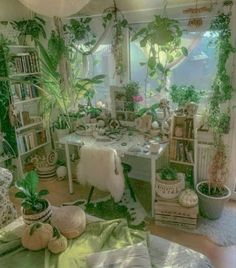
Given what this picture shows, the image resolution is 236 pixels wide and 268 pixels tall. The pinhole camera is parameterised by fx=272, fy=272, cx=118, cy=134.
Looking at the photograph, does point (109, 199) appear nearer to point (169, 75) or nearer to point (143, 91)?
point (143, 91)

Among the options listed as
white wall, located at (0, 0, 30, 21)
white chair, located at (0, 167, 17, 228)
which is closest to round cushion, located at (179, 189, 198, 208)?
white chair, located at (0, 167, 17, 228)

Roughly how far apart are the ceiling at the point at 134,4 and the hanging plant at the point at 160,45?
176mm

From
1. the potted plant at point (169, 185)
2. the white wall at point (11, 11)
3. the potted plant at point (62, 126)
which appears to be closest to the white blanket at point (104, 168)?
the potted plant at point (169, 185)

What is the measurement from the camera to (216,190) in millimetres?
2605

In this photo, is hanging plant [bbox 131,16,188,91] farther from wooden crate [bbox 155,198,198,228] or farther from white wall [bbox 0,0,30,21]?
white wall [bbox 0,0,30,21]

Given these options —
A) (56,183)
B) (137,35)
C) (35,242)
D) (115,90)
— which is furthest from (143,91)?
(35,242)

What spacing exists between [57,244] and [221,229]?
1.53 metres

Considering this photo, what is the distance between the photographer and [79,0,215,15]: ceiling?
262 cm

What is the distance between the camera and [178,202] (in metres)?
2.47

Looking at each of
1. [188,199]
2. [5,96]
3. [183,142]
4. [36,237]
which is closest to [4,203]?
[36,237]

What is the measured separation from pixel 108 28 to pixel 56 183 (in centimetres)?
199

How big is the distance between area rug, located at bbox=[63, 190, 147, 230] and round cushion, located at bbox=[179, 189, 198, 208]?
43 cm

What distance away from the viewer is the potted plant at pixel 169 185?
2.50 meters

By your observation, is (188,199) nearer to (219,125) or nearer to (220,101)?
(219,125)
